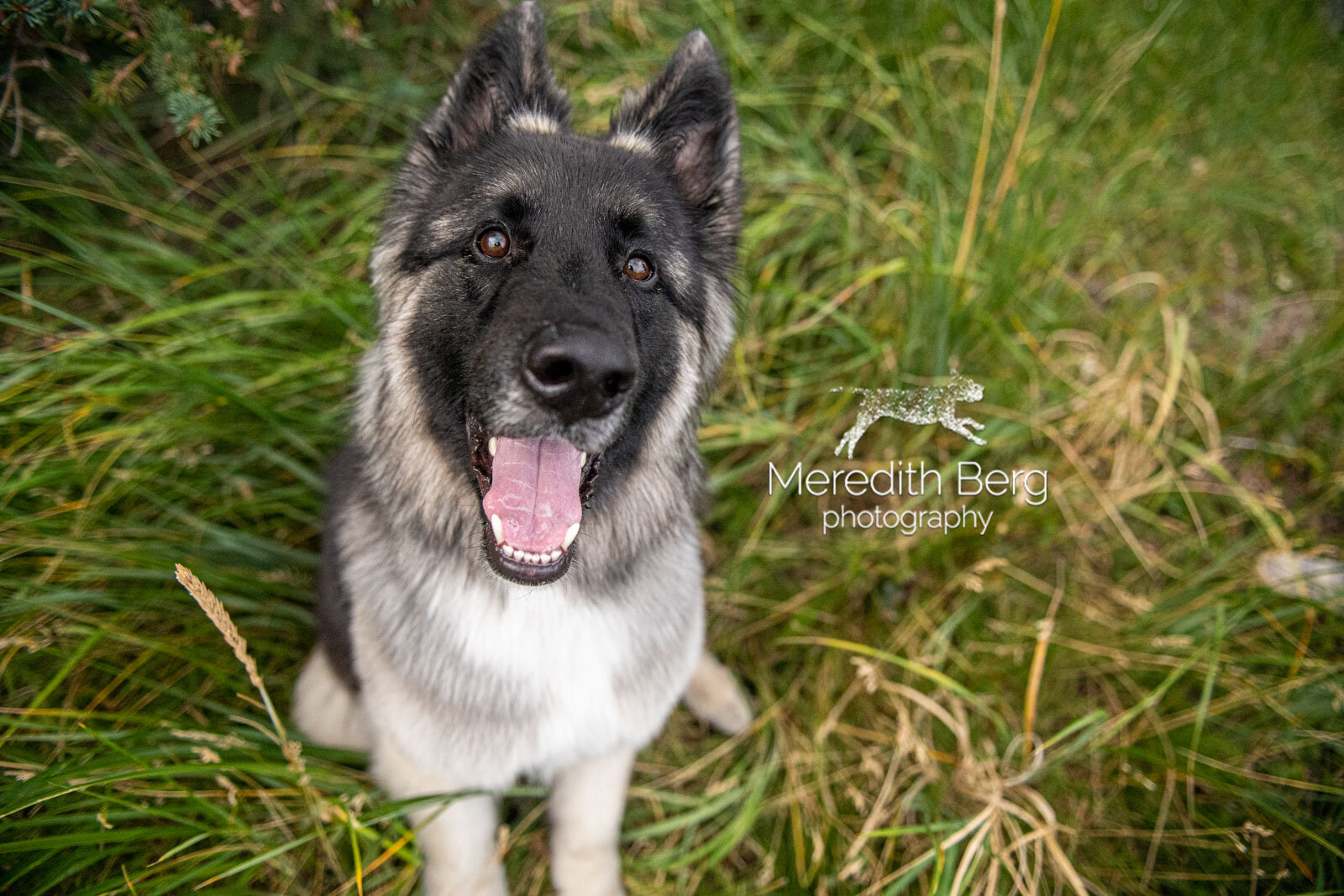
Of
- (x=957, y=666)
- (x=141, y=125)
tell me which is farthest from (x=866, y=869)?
(x=141, y=125)

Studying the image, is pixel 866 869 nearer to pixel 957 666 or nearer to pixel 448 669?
pixel 957 666

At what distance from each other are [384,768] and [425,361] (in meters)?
1.26

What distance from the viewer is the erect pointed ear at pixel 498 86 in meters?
2.06

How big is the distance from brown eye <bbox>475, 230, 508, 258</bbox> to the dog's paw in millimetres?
1793

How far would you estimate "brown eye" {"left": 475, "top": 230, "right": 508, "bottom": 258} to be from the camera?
192 centimetres

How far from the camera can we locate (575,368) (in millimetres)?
1627

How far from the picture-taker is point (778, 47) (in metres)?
4.03

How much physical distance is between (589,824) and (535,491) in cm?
121

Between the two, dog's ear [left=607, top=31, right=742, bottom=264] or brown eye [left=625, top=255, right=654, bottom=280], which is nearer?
brown eye [left=625, top=255, right=654, bottom=280]

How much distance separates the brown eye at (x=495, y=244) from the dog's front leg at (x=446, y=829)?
1431 mm

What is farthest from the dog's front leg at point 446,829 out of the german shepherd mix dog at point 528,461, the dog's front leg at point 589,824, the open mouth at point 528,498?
the open mouth at point 528,498

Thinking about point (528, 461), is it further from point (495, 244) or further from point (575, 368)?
point (495, 244)

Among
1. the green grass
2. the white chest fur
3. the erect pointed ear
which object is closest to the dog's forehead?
the erect pointed ear

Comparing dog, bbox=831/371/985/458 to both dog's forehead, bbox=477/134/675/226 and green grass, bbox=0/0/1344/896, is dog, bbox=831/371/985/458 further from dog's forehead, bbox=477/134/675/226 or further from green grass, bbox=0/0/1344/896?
dog's forehead, bbox=477/134/675/226
